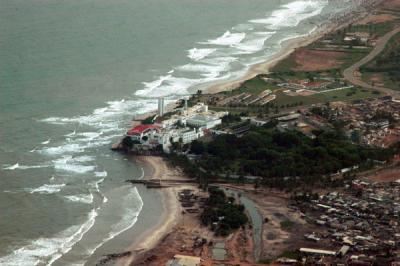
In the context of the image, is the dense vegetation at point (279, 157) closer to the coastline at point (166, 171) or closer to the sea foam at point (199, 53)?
the coastline at point (166, 171)

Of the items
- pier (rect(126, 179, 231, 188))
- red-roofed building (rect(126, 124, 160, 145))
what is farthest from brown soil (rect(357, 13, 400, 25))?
pier (rect(126, 179, 231, 188))

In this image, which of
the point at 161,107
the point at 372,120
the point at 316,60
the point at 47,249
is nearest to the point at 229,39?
the point at 316,60

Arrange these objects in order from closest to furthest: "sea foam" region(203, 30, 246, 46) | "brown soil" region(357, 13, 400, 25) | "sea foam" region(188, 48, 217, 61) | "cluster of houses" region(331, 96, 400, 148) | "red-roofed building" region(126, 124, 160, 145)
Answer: "red-roofed building" region(126, 124, 160, 145) < "cluster of houses" region(331, 96, 400, 148) < "sea foam" region(188, 48, 217, 61) < "sea foam" region(203, 30, 246, 46) < "brown soil" region(357, 13, 400, 25)

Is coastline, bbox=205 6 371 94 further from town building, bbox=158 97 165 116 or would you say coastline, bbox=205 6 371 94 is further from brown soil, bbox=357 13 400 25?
town building, bbox=158 97 165 116

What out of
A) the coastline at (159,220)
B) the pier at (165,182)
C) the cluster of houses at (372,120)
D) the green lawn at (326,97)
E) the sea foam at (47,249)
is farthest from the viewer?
the green lawn at (326,97)

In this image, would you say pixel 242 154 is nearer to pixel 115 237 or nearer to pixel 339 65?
pixel 115 237

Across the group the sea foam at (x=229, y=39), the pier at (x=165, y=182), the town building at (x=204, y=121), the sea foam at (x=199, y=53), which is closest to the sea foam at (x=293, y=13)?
the sea foam at (x=229, y=39)
